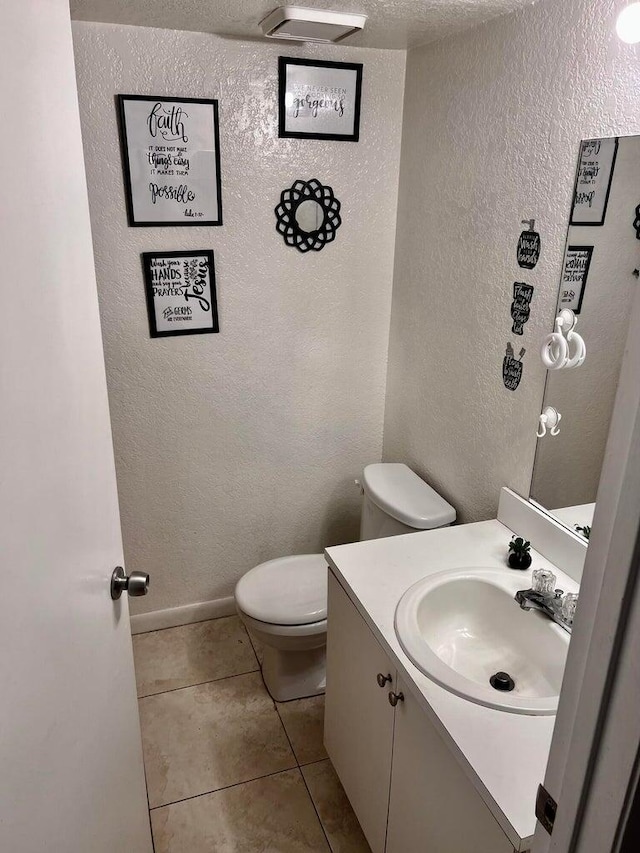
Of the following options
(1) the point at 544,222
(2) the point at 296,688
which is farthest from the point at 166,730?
(1) the point at 544,222

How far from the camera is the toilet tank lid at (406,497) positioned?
80.4 inches

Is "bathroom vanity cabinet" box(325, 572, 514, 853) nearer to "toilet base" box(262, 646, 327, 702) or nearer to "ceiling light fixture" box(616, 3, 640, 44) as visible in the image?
"toilet base" box(262, 646, 327, 702)

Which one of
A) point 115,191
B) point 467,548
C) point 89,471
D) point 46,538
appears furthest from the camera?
point 115,191

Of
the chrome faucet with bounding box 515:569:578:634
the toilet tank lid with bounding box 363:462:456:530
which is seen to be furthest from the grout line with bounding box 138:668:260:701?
the chrome faucet with bounding box 515:569:578:634

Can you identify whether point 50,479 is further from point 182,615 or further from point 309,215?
point 182,615

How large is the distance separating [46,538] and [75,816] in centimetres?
44

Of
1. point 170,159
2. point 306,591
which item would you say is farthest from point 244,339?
point 306,591

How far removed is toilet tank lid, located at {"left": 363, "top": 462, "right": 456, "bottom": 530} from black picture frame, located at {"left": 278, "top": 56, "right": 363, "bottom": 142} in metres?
1.18

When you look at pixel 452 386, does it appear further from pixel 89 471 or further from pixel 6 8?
pixel 6 8

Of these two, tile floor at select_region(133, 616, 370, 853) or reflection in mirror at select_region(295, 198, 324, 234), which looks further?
reflection in mirror at select_region(295, 198, 324, 234)

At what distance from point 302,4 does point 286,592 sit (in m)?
1.74

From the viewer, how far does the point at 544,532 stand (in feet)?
5.57

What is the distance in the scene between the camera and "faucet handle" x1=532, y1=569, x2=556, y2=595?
58.7 inches

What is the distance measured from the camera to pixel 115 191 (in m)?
2.03
